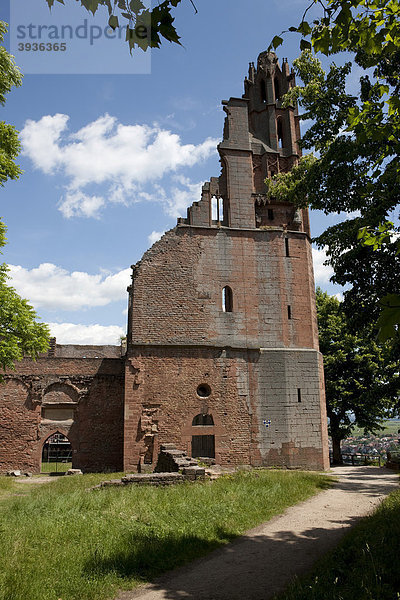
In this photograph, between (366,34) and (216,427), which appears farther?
(216,427)

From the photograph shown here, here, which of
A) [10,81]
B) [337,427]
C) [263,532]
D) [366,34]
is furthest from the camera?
[337,427]

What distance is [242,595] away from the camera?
18.2ft

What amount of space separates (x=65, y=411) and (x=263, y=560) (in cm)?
1622

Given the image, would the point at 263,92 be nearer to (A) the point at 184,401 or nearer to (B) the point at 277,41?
(A) the point at 184,401

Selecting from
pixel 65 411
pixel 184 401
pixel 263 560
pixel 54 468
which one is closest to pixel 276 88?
pixel 184 401

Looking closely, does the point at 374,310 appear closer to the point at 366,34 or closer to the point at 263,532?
the point at 263,532

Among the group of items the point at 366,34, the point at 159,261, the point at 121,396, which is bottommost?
the point at 121,396

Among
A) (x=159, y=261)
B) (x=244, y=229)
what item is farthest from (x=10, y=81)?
(x=244, y=229)

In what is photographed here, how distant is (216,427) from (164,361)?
360 cm

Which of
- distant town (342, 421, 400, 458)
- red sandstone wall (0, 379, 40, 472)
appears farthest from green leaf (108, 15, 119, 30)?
distant town (342, 421, 400, 458)

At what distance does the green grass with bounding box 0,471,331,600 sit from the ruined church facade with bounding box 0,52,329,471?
7.09m

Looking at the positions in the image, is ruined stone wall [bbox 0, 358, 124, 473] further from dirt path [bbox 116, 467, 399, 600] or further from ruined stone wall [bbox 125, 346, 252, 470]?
dirt path [bbox 116, 467, 399, 600]

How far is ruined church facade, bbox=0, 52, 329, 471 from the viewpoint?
1916cm

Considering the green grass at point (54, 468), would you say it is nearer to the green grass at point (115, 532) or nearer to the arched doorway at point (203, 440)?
the arched doorway at point (203, 440)
